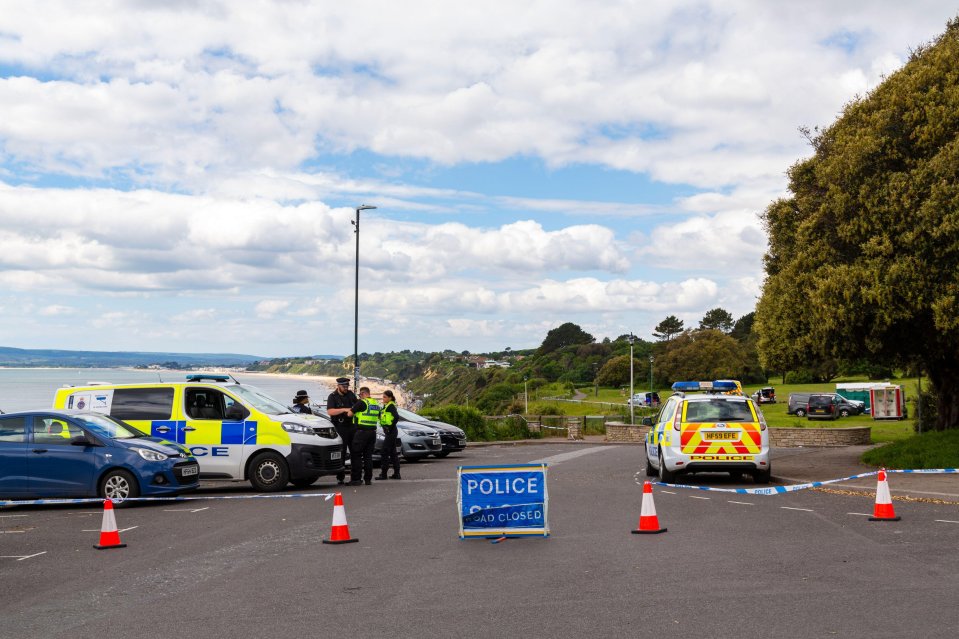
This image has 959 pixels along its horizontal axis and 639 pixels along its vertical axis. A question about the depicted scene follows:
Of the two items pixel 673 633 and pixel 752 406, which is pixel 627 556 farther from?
pixel 752 406

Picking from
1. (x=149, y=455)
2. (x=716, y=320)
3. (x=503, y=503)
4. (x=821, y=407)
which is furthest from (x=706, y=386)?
(x=716, y=320)

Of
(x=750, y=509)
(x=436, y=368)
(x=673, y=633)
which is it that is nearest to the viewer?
(x=673, y=633)

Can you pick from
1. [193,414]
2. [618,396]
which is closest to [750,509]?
[193,414]

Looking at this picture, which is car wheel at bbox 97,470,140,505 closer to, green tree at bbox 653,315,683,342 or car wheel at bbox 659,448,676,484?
car wheel at bbox 659,448,676,484

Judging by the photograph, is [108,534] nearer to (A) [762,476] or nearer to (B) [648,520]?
(B) [648,520]

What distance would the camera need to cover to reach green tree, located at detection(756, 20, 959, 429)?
1927 centimetres

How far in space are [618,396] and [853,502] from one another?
81066mm

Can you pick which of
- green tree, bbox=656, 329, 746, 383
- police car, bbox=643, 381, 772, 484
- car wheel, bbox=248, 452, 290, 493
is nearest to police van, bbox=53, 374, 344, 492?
car wheel, bbox=248, 452, 290, 493

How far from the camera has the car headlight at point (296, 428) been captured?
16.7m

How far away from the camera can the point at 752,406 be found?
56.8ft

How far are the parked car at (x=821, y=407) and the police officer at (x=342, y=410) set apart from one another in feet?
147

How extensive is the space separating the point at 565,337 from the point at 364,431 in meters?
141

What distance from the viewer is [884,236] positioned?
1989cm

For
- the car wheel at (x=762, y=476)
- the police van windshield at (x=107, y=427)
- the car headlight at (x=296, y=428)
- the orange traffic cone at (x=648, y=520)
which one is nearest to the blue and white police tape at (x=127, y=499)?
the police van windshield at (x=107, y=427)
